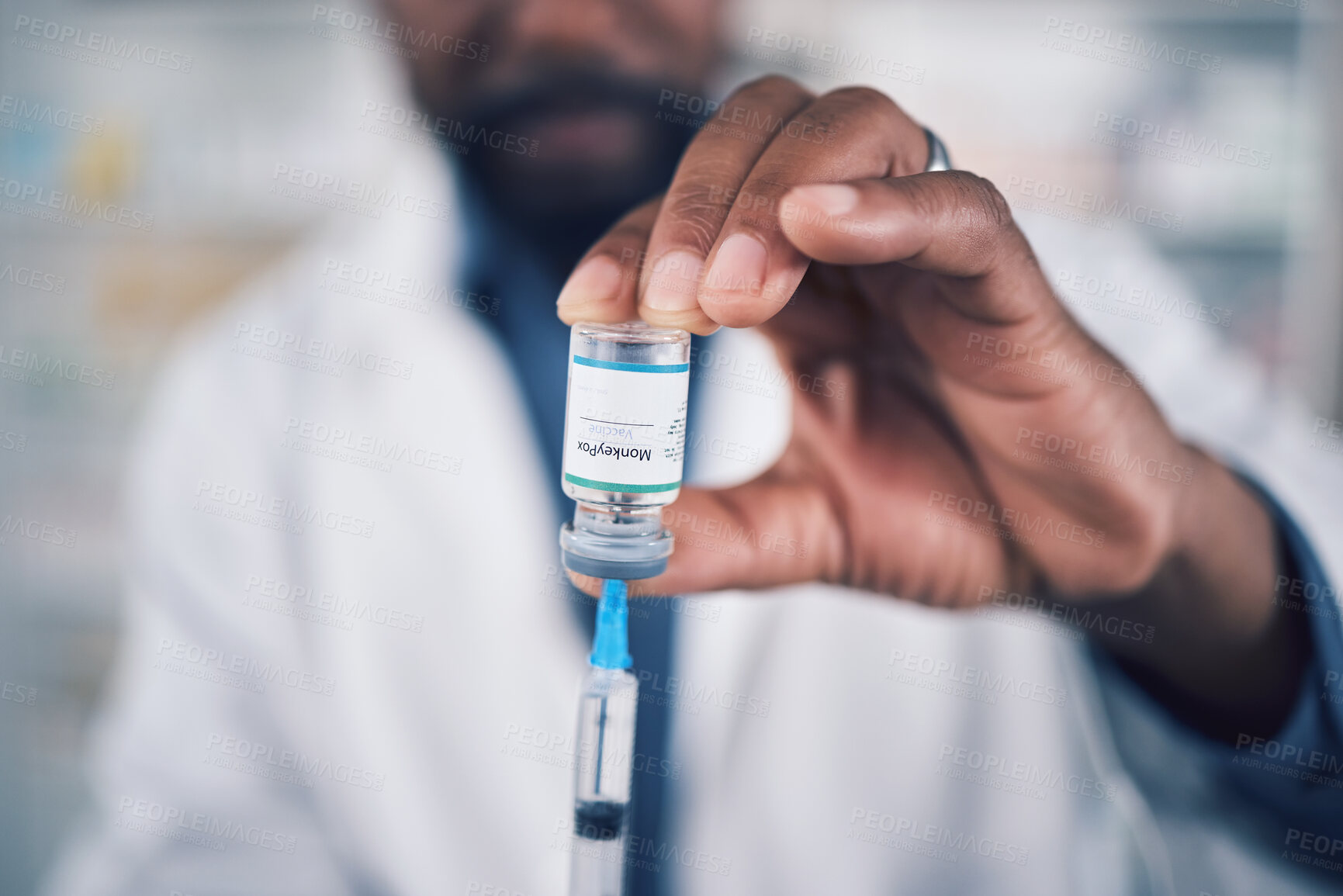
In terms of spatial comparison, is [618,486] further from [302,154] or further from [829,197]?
[302,154]

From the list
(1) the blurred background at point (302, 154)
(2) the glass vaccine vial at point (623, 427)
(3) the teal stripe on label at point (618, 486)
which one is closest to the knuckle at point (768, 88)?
(2) the glass vaccine vial at point (623, 427)

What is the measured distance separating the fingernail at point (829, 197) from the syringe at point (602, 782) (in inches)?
18.8

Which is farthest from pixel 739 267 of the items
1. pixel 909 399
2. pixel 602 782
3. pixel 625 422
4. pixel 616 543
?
pixel 602 782

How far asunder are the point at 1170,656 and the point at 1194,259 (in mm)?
1496

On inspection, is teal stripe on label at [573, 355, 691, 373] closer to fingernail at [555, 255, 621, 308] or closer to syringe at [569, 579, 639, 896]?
fingernail at [555, 255, 621, 308]

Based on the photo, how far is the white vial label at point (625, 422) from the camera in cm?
75

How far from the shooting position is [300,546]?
1.40 meters

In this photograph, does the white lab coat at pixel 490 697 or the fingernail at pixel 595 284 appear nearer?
the fingernail at pixel 595 284

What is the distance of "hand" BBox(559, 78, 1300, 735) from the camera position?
2.22 ft

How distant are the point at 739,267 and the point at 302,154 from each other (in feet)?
5.79

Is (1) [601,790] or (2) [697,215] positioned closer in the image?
(2) [697,215]

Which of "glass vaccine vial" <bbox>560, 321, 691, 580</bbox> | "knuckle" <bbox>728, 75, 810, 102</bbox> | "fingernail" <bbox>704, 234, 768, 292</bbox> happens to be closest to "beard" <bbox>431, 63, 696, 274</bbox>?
"knuckle" <bbox>728, 75, 810, 102</bbox>

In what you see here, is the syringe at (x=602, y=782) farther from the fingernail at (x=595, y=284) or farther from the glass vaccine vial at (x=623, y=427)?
the fingernail at (x=595, y=284)

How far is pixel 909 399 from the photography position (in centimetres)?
99
